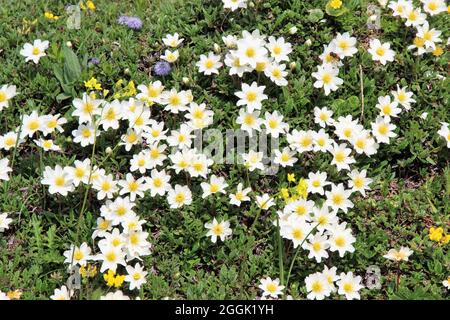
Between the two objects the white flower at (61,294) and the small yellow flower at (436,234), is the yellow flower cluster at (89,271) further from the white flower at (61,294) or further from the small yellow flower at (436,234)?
the small yellow flower at (436,234)

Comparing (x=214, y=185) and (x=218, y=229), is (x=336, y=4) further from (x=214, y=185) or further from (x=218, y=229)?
(x=218, y=229)

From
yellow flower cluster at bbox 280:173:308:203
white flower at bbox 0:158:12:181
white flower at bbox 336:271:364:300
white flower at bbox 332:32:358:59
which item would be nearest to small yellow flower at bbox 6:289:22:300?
white flower at bbox 0:158:12:181

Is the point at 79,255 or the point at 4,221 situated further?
the point at 4,221

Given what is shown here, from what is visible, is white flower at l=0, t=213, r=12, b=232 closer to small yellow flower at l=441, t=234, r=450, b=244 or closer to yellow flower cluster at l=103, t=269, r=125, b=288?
yellow flower cluster at l=103, t=269, r=125, b=288

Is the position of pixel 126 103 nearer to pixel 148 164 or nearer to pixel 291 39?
pixel 148 164

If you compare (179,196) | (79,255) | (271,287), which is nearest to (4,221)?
(79,255)
